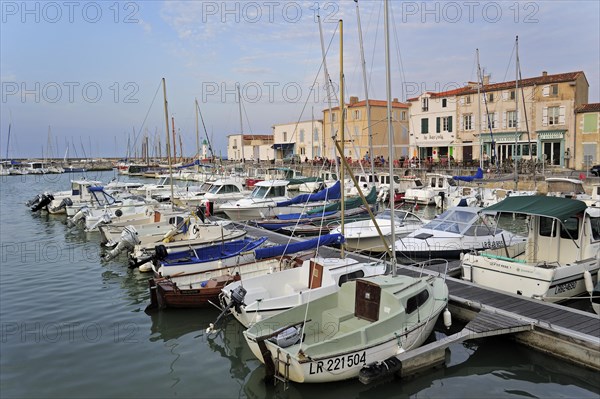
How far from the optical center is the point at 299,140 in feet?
251

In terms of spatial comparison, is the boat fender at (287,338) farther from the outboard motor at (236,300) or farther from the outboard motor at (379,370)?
the outboard motor at (236,300)

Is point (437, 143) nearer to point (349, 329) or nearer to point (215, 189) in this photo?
point (215, 189)

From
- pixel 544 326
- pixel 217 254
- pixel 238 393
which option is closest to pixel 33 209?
pixel 217 254

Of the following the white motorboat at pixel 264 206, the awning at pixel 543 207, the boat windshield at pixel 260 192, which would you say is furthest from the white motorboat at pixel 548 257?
the boat windshield at pixel 260 192

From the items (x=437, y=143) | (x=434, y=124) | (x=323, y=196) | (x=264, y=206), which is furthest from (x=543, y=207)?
(x=434, y=124)

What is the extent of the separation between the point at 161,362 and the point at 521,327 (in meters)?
7.81

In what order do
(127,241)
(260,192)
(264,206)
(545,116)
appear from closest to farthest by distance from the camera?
(127,241)
(264,206)
(260,192)
(545,116)

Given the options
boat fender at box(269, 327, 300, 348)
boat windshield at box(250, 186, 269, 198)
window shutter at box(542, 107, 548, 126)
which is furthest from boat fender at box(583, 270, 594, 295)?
window shutter at box(542, 107, 548, 126)

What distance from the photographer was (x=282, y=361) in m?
8.62

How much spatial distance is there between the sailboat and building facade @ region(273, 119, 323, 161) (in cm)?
5937

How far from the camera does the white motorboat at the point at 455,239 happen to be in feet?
55.1

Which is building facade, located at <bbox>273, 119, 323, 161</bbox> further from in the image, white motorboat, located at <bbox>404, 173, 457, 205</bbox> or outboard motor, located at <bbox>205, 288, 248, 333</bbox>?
outboard motor, located at <bbox>205, 288, 248, 333</bbox>

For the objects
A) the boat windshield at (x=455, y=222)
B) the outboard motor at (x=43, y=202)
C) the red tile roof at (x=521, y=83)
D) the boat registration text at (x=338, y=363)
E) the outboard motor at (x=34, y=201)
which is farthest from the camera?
the red tile roof at (x=521, y=83)

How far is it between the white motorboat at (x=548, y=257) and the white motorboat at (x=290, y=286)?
3001 millimetres
